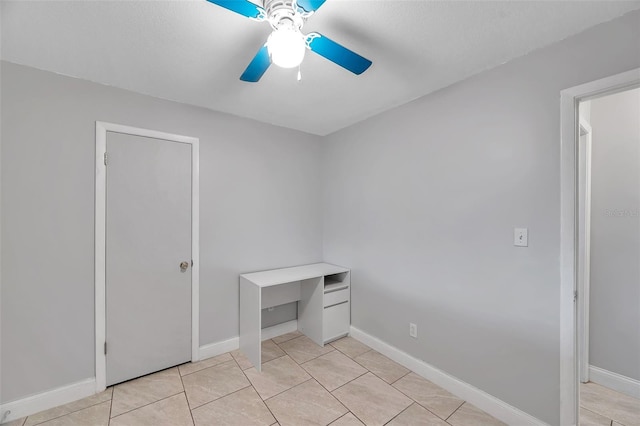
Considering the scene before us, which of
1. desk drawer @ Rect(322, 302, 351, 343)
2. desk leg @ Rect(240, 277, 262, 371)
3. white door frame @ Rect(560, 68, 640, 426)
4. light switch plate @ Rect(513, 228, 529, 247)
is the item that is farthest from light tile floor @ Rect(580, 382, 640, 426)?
desk leg @ Rect(240, 277, 262, 371)

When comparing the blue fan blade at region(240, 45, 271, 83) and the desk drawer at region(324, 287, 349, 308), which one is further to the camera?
the desk drawer at region(324, 287, 349, 308)

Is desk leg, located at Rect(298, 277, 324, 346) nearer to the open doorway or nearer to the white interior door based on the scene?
the white interior door

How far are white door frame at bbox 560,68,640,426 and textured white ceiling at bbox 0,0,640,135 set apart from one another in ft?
1.54

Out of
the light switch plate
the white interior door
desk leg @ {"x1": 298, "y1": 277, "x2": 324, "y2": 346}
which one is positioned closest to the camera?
the light switch plate

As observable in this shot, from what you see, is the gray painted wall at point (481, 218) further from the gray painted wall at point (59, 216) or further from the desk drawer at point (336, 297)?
the gray painted wall at point (59, 216)

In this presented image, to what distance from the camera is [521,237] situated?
1653mm

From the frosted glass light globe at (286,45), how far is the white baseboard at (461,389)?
95.1 inches

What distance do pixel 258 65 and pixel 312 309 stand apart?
2365 mm

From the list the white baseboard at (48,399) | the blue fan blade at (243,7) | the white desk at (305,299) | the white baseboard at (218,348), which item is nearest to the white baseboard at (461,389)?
the white desk at (305,299)

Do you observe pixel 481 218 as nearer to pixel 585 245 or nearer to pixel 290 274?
pixel 585 245

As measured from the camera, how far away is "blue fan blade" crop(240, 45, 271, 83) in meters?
1.26

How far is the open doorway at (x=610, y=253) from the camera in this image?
1.92 m

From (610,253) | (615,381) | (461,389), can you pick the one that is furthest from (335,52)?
(615,381)

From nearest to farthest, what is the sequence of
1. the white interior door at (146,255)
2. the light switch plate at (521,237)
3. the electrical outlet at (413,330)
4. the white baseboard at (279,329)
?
the light switch plate at (521,237) → the white interior door at (146,255) → the electrical outlet at (413,330) → the white baseboard at (279,329)
